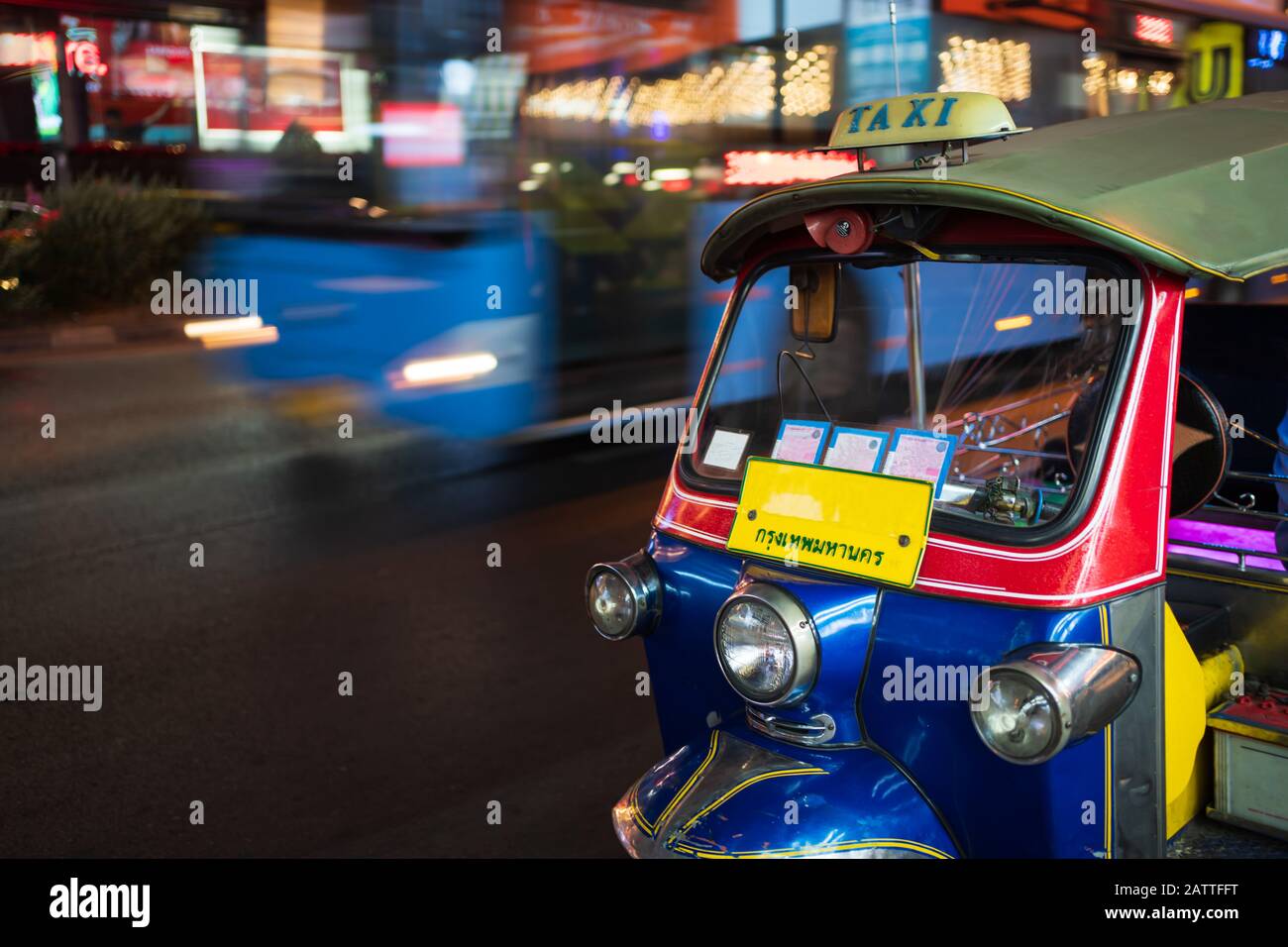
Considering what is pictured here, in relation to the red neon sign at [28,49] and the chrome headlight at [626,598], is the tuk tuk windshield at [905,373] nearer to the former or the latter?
the chrome headlight at [626,598]

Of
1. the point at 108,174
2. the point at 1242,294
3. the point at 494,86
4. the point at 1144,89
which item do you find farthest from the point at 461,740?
the point at 108,174

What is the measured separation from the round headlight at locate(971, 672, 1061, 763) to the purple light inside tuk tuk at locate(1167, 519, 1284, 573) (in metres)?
1.31

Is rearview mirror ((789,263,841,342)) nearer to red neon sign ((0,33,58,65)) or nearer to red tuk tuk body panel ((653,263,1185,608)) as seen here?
red tuk tuk body panel ((653,263,1185,608))

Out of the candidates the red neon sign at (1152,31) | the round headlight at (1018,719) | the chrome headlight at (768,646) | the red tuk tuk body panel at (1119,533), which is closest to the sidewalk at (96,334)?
the red neon sign at (1152,31)

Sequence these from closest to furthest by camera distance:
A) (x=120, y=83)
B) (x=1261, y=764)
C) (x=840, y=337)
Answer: (x=1261, y=764)
(x=840, y=337)
(x=120, y=83)

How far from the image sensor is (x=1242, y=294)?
14.5 feet

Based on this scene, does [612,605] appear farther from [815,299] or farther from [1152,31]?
[1152,31]

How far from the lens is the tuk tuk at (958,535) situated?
2441 mm

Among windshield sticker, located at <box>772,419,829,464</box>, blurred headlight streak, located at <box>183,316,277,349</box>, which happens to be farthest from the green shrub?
windshield sticker, located at <box>772,419,829,464</box>

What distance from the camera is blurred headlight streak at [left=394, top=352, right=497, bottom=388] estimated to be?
8055 millimetres

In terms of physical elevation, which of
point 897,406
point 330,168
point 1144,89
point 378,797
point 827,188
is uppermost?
point 1144,89

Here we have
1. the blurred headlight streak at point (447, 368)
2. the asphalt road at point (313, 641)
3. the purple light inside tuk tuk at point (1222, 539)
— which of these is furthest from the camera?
the blurred headlight streak at point (447, 368)
